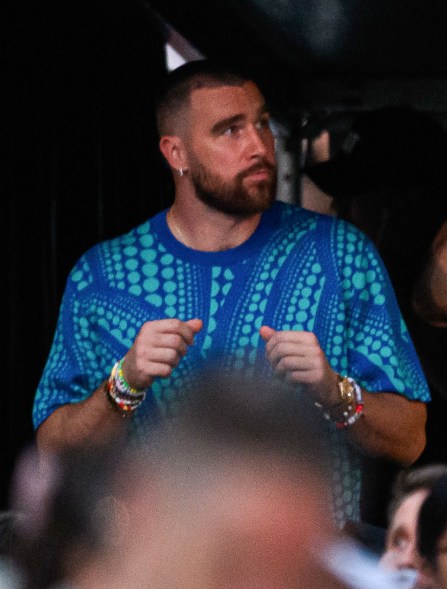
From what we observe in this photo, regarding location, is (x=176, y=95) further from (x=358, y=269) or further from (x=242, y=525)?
(x=242, y=525)

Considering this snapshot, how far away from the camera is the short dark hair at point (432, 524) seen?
22.5 inches

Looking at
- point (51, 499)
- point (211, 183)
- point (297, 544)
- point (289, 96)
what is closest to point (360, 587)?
point (297, 544)

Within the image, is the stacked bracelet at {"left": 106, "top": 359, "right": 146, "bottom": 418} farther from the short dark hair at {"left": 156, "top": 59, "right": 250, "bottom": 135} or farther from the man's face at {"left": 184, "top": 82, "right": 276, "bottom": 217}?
the short dark hair at {"left": 156, "top": 59, "right": 250, "bottom": 135}

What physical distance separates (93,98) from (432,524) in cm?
153

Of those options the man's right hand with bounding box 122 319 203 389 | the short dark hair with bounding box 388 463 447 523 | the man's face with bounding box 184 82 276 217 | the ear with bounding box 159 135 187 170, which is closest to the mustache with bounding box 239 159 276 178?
the man's face with bounding box 184 82 276 217

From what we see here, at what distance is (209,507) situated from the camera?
0.48 metres

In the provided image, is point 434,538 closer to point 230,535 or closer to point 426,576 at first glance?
point 426,576

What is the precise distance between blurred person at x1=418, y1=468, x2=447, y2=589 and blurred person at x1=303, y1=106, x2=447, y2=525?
95 cm

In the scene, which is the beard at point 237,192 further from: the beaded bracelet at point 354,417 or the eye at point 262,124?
the beaded bracelet at point 354,417

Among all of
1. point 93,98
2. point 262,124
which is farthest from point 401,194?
point 262,124

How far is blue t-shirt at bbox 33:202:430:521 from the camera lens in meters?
1.10

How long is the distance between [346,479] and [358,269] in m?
0.24

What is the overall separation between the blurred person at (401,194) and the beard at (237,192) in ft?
1.62

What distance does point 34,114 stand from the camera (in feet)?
5.62
